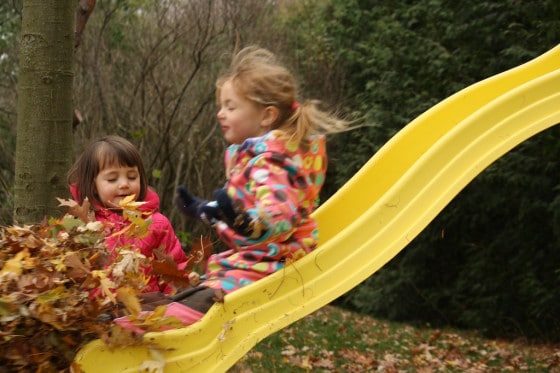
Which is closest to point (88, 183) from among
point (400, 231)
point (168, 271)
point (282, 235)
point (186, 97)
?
point (168, 271)

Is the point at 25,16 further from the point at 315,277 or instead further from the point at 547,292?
the point at 547,292

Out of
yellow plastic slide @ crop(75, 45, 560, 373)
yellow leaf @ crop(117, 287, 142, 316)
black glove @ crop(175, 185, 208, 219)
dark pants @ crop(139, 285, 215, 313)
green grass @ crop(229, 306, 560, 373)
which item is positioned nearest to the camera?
yellow leaf @ crop(117, 287, 142, 316)

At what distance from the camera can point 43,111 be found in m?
4.21

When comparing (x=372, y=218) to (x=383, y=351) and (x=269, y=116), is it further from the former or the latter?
(x=383, y=351)

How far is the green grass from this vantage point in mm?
6750

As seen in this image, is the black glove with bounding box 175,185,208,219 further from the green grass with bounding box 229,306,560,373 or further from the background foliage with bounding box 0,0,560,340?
the background foliage with bounding box 0,0,560,340

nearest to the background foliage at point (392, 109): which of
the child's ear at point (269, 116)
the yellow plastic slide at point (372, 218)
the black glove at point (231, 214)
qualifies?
the yellow plastic slide at point (372, 218)

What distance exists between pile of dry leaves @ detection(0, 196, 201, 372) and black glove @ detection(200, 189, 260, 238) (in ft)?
1.33

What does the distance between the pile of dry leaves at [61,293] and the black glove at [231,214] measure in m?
0.41

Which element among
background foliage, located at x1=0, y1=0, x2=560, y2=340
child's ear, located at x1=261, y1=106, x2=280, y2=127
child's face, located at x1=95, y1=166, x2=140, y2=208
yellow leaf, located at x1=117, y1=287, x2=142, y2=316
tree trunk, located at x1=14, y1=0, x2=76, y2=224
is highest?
background foliage, located at x1=0, y1=0, x2=560, y2=340

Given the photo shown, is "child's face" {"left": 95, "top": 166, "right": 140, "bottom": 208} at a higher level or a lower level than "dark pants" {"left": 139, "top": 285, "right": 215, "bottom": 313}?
higher

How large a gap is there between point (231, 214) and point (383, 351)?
4738mm

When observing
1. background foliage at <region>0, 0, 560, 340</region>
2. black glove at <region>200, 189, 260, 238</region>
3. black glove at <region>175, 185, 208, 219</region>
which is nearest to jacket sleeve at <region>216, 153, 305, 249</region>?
black glove at <region>200, 189, 260, 238</region>

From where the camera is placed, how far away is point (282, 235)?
11.0 ft
